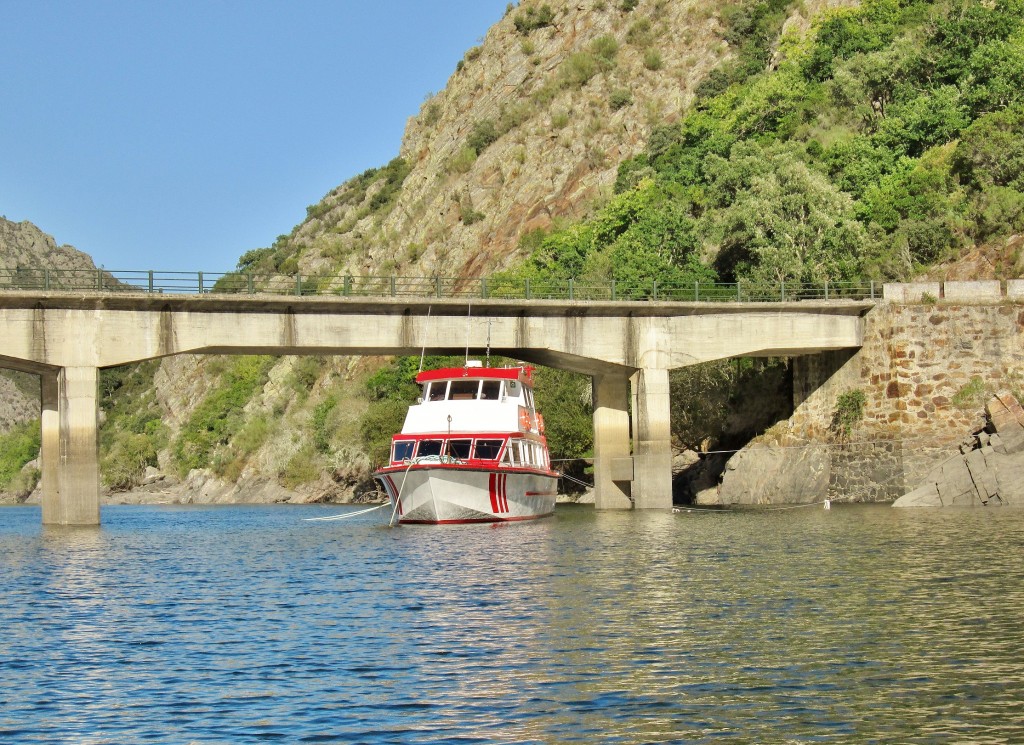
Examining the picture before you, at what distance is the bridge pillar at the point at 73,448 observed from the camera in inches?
2354

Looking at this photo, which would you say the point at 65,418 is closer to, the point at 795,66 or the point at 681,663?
the point at 681,663

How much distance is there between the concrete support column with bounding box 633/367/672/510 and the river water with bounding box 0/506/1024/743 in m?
21.3

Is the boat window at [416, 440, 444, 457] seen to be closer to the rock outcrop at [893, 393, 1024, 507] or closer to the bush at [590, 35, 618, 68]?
the rock outcrop at [893, 393, 1024, 507]

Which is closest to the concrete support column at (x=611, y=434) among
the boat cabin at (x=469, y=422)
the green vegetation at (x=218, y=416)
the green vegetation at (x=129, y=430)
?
A: the boat cabin at (x=469, y=422)

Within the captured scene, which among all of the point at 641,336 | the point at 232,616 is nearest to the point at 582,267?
the point at 641,336

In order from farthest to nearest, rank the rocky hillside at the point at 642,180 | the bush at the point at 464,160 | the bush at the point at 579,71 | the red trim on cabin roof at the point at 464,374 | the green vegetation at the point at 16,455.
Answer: the green vegetation at the point at 16,455, the bush at the point at 464,160, the bush at the point at 579,71, the rocky hillside at the point at 642,180, the red trim on cabin roof at the point at 464,374

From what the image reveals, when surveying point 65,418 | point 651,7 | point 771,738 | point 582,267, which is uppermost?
point 651,7

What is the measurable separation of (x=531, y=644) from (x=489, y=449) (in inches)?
1296

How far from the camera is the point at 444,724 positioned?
18703 millimetres

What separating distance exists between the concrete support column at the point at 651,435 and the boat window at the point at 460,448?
12.9 metres

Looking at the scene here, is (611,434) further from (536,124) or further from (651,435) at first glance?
(536,124)

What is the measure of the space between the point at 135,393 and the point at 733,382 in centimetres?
13163

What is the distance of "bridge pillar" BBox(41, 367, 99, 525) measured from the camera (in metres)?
59.8

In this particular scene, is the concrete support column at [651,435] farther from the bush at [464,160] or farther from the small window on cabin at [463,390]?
the bush at [464,160]
